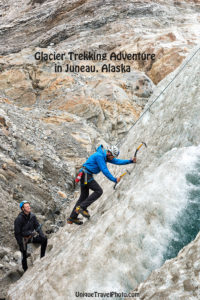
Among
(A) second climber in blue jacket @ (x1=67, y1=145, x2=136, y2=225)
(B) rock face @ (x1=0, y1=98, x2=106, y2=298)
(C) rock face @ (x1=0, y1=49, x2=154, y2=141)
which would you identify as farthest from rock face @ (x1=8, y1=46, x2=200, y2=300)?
(C) rock face @ (x1=0, y1=49, x2=154, y2=141)

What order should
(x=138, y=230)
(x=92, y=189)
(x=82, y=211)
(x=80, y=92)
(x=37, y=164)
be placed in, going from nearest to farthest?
(x=138, y=230)
(x=82, y=211)
(x=92, y=189)
(x=37, y=164)
(x=80, y=92)

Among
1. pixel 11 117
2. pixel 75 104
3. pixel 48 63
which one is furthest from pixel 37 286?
pixel 48 63

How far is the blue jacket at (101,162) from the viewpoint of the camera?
5.94m

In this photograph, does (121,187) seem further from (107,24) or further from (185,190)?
(107,24)

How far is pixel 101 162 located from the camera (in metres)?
6.02

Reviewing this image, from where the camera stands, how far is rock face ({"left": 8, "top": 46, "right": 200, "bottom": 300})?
161 inches

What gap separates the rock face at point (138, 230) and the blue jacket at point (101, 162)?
1.38 feet

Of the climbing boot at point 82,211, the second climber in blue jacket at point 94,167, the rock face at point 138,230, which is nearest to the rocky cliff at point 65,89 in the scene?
the rock face at point 138,230

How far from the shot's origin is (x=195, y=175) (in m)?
4.41

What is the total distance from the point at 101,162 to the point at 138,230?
2074 millimetres

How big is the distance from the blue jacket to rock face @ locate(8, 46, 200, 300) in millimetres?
421

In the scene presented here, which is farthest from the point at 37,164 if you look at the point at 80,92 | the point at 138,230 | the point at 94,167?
the point at 80,92

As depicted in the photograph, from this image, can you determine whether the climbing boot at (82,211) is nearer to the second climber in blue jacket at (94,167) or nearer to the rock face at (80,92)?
the second climber in blue jacket at (94,167)

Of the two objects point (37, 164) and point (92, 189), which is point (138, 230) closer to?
point (92, 189)
